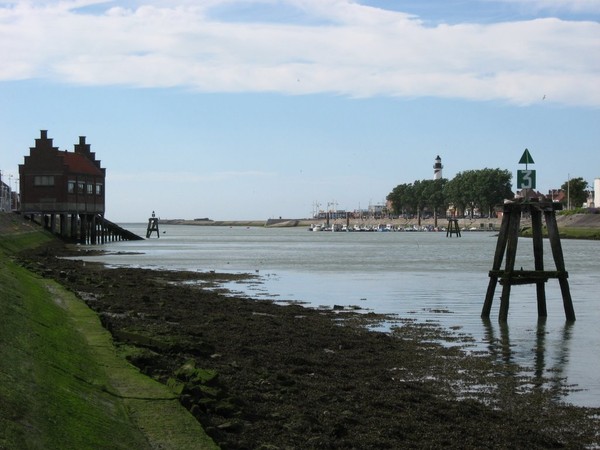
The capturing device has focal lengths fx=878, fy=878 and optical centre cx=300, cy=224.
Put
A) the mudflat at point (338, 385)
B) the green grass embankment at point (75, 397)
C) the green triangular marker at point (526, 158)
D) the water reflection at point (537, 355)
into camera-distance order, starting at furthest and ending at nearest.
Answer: the green triangular marker at point (526, 158) → the water reflection at point (537, 355) → the mudflat at point (338, 385) → the green grass embankment at point (75, 397)

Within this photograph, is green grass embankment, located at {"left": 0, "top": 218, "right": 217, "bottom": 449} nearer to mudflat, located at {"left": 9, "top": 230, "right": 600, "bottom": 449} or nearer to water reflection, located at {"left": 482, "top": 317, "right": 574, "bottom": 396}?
mudflat, located at {"left": 9, "top": 230, "right": 600, "bottom": 449}

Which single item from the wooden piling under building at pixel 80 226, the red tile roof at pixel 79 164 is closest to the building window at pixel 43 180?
the red tile roof at pixel 79 164

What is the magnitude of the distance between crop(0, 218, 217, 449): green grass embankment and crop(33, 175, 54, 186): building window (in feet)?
307

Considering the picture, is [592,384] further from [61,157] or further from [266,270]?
[61,157]

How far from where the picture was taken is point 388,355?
2122cm

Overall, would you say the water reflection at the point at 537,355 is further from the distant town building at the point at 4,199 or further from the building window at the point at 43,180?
the distant town building at the point at 4,199

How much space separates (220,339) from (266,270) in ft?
130

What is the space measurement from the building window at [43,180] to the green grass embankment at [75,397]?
9362 centimetres

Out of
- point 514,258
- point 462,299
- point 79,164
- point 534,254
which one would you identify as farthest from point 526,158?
point 79,164

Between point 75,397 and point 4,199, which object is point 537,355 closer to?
point 75,397

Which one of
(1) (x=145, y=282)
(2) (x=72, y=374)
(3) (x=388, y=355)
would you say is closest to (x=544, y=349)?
(3) (x=388, y=355)

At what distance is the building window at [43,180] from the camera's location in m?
108

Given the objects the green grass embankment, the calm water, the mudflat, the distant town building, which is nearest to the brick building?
the distant town building

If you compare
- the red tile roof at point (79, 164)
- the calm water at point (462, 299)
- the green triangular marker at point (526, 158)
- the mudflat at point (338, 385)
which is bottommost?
the calm water at point (462, 299)
